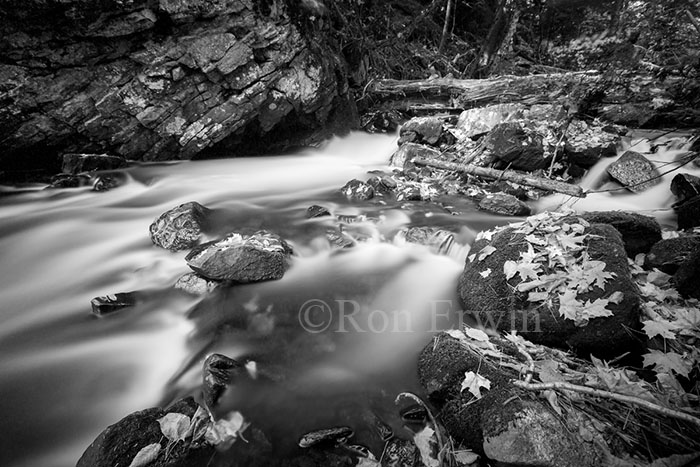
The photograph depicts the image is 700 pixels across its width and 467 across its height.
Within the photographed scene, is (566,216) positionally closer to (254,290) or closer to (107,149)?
(254,290)

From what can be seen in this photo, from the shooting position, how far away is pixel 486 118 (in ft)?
25.2

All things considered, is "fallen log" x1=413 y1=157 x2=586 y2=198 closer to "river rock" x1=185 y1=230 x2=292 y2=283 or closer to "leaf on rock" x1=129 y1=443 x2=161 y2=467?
"river rock" x1=185 y1=230 x2=292 y2=283

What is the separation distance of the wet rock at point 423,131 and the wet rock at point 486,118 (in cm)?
52

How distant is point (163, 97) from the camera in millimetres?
6672

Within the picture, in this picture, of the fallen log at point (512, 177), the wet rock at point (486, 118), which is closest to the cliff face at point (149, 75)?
the wet rock at point (486, 118)

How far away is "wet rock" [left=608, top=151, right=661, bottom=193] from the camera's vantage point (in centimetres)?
568

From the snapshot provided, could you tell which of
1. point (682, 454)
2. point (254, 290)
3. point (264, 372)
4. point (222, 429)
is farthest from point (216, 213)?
point (682, 454)

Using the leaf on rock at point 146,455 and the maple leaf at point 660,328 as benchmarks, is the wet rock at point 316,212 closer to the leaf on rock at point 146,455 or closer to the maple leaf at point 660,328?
the leaf on rock at point 146,455

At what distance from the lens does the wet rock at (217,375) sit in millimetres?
2576

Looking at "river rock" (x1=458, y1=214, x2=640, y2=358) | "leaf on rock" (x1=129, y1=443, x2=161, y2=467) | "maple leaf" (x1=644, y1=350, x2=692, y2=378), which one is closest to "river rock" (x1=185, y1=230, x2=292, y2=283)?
"leaf on rock" (x1=129, y1=443, x2=161, y2=467)

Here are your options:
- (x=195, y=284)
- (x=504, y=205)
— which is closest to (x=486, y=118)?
(x=504, y=205)

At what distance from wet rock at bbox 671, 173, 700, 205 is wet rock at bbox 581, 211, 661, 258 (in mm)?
2062

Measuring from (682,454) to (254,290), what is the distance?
11.9 feet

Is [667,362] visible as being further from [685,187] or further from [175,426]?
[685,187]
